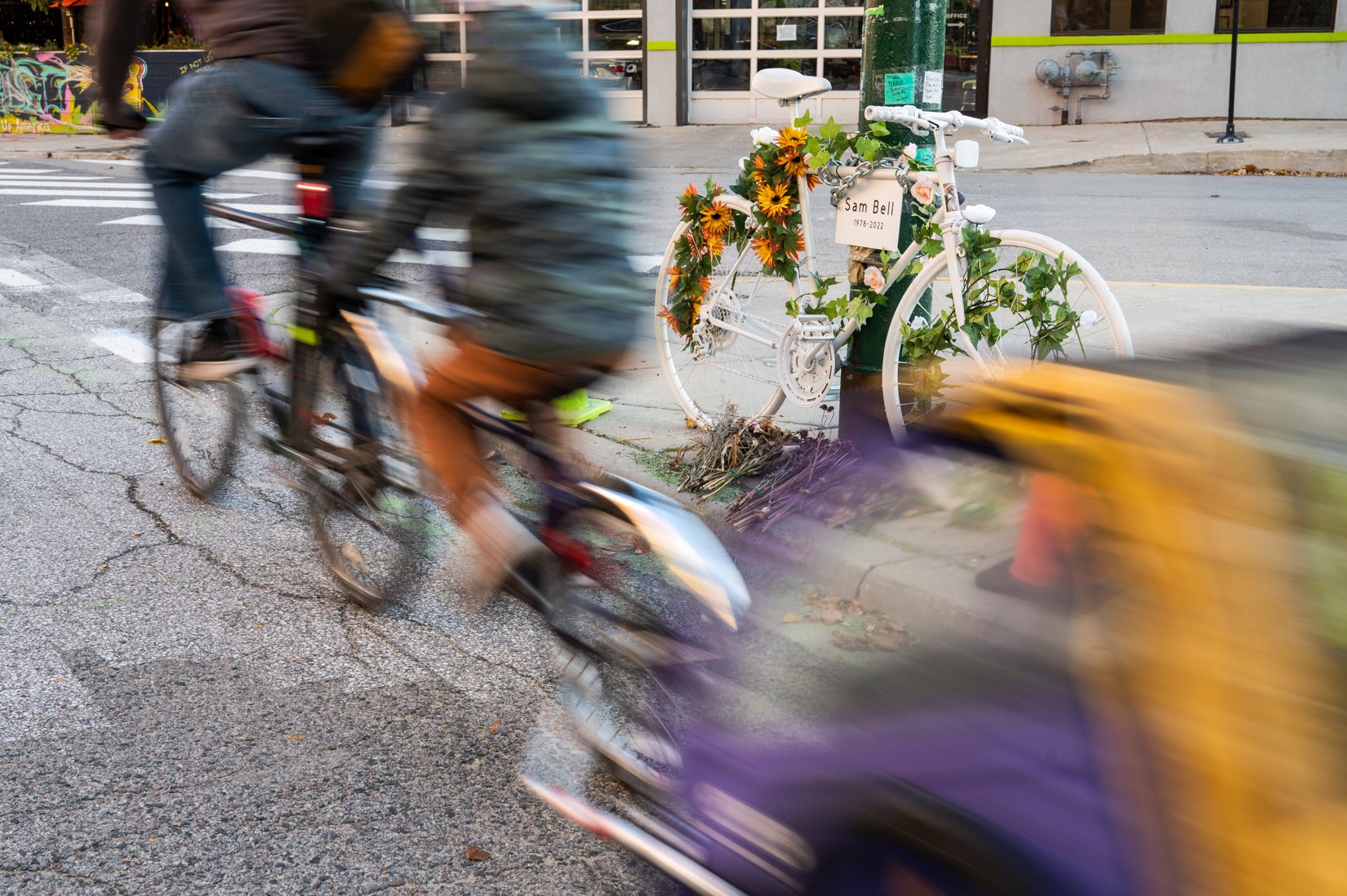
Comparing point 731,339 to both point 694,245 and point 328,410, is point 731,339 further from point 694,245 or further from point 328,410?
point 328,410

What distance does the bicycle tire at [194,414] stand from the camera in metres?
4.16

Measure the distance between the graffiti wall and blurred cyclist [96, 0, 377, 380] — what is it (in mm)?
21407

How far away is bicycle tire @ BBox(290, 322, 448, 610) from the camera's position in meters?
3.44

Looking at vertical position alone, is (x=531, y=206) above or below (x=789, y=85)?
below

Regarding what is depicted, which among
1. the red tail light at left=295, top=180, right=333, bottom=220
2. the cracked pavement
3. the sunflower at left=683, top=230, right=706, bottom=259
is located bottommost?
the cracked pavement

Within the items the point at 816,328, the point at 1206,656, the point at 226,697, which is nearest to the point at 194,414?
the point at 226,697

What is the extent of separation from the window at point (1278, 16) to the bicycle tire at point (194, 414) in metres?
17.2

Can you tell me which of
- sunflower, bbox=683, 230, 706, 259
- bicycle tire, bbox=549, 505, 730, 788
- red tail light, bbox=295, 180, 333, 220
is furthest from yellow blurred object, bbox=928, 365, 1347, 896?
sunflower, bbox=683, 230, 706, 259

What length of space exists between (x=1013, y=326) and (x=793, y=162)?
1.02 metres

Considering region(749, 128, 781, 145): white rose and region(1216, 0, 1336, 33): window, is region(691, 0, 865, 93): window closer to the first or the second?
region(1216, 0, 1336, 33): window

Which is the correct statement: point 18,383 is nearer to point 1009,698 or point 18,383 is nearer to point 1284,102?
point 1009,698

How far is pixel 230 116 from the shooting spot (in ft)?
12.0

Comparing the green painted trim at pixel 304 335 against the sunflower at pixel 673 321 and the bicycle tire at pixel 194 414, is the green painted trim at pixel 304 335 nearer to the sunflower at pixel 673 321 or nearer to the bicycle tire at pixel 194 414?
the bicycle tire at pixel 194 414

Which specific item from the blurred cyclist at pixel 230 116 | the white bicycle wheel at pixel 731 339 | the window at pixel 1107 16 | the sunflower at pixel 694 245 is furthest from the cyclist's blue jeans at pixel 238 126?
the window at pixel 1107 16
